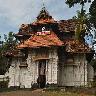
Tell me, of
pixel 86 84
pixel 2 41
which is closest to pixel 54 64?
pixel 86 84

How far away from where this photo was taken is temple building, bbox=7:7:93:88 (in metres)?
35.3

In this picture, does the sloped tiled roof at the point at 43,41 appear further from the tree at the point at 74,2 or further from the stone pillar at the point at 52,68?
the tree at the point at 74,2

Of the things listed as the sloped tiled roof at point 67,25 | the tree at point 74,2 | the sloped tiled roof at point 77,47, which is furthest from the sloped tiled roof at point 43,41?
the tree at point 74,2

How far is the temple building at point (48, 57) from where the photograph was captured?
1390 inches

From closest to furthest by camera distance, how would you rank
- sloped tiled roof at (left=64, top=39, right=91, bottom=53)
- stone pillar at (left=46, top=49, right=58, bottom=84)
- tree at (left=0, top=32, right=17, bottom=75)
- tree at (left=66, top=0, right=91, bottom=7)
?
tree at (left=66, top=0, right=91, bottom=7) < stone pillar at (left=46, top=49, right=58, bottom=84) < sloped tiled roof at (left=64, top=39, right=91, bottom=53) < tree at (left=0, top=32, right=17, bottom=75)

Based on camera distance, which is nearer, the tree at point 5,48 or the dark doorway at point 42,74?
the dark doorway at point 42,74

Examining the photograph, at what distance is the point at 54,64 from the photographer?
35281 millimetres

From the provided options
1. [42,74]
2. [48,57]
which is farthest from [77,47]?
[42,74]

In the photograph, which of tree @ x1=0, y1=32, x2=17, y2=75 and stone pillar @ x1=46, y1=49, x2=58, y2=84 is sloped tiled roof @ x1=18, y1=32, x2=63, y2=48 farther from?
tree @ x1=0, y1=32, x2=17, y2=75

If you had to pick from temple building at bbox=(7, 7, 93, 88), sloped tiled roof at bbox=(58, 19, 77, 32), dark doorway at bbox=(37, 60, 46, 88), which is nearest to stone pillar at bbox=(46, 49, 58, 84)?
temple building at bbox=(7, 7, 93, 88)

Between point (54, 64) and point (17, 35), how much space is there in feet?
25.7

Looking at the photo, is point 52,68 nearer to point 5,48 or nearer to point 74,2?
point 74,2

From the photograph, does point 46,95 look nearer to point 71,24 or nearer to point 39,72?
point 39,72

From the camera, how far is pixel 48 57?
117 feet
